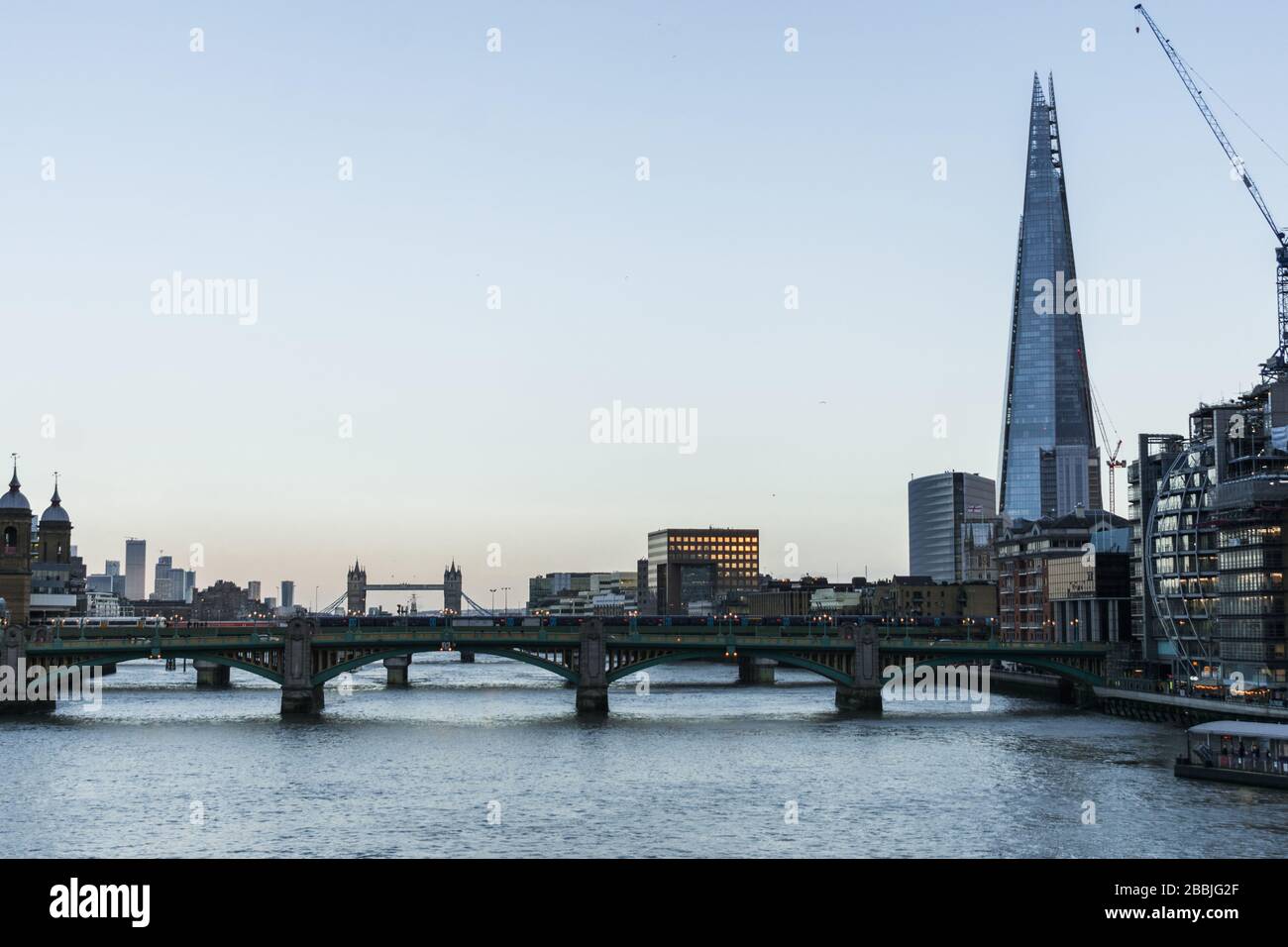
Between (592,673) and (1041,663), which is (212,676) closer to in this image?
(592,673)

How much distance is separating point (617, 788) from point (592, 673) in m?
51.8

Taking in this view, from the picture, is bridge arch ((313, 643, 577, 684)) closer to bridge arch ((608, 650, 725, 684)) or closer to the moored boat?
bridge arch ((608, 650, 725, 684))

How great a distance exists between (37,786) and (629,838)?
39.8 m

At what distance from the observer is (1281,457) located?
12088cm

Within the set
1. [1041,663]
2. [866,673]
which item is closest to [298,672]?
[866,673]

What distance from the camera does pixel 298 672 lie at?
134 metres

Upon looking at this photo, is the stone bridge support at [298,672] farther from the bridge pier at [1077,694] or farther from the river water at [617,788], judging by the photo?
the bridge pier at [1077,694]

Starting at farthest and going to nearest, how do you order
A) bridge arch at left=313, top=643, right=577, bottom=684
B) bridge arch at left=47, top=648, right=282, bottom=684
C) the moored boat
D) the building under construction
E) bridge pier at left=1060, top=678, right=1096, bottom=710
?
bridge pier at left=1060, top=678, right=1096, bottom=710 → bridge arch at left=313, top=643, right=577, bottom=684 → bridge arch at left=47, top=648, right=282, bottom=684 → the building under construction → the moored boat

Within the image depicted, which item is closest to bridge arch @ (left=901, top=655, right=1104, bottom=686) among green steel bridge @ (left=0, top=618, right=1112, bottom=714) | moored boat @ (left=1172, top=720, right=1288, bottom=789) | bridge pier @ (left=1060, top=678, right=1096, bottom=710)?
green steel bridge @ (left=0, top=618, right=1112, bottom=714)

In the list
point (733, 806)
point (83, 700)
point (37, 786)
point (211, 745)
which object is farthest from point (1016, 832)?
point (83, 700)

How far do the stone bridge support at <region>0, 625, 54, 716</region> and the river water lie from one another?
5042 mm

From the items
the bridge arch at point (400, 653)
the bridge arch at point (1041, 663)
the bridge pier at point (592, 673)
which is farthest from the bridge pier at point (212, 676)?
the bridge arch at point (1041, 663)

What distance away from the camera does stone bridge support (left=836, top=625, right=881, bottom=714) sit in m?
137
